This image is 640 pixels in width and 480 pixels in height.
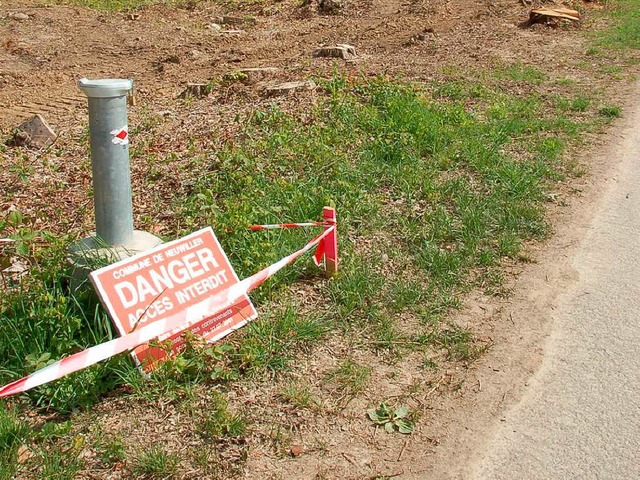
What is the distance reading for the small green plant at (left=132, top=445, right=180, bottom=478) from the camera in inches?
137

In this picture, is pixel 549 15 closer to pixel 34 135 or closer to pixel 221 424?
pixel 34 135

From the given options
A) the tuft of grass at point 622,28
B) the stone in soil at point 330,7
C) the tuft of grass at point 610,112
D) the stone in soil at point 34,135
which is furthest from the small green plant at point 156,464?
the stone in soil at point 330,7

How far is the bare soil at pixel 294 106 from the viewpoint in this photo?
380 cm

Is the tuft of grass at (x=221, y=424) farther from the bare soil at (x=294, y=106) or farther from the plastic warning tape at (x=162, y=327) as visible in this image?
the plastic warning tape at (x=162, y=327)

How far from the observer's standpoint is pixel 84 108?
379 inches

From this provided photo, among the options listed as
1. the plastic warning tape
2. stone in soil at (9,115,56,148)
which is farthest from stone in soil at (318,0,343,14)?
the plastic warning tape

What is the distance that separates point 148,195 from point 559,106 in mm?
5496

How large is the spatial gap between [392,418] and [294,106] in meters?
5.09

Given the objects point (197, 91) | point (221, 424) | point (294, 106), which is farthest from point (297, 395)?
point (197, 91)

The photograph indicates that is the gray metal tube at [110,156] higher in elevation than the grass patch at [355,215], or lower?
higher

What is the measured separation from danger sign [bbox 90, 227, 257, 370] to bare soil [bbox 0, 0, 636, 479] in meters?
0.44

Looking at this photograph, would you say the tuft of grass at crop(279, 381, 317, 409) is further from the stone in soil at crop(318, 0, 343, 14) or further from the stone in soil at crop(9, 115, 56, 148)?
the stone in soil at crop(318, 0, 343, 14)

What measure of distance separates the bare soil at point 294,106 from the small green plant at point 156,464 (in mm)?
90

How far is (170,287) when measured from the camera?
14.5ft
